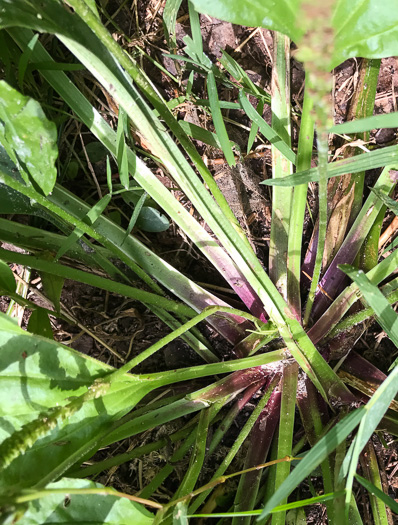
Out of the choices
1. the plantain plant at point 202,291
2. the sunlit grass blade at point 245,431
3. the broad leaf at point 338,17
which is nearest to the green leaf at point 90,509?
the plantain plant at point 202,291

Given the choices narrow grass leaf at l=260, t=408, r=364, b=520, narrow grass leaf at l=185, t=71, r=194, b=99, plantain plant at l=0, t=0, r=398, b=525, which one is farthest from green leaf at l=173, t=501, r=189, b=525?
narrow grass leaf at l=185, t=71, r=194, b=99

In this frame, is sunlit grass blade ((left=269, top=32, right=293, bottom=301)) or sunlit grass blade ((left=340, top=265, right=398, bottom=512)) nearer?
sunlit grass blade ((left=340, top=265, right=398, bottom=512))

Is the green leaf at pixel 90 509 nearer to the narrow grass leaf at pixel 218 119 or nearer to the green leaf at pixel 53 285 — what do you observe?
the green leaf at pixel 53 285

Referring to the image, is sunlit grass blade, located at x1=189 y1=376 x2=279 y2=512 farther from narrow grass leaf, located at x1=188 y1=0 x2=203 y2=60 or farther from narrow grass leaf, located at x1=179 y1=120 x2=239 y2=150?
narrow grass leaf, located at x1=188 y1=0 x2=203 y2=60

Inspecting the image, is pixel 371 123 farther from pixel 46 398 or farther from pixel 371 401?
pixel 46 398

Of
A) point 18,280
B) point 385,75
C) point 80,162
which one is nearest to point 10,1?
point 80,162

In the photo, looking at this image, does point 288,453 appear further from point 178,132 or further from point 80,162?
point 80,162
